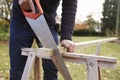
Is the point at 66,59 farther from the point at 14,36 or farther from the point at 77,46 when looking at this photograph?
the point at 14,36

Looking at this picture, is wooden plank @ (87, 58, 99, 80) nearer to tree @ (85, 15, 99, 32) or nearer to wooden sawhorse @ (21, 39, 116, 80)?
wooden sawhorse @ (21, 39, 116, 80)

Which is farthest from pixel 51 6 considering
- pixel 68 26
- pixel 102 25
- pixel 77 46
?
pixel 102 25

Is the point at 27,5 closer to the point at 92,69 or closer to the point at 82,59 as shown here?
the point at 82,59

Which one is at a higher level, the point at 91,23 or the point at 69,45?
Result: the point at 69,45

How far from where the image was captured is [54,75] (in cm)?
381

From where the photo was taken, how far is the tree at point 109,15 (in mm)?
34719

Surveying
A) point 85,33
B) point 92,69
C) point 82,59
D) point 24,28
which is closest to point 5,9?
point 24,28

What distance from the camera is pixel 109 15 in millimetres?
35281

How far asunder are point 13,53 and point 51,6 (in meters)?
0.64

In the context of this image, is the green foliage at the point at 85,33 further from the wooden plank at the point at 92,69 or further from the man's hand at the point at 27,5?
the wooden plank at the point at 92,69

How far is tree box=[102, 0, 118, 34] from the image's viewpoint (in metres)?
34.7

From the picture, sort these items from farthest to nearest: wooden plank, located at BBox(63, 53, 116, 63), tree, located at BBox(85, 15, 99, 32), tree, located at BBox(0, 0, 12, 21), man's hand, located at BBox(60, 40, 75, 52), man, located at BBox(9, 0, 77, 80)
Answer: tree, located at BBox(85, 15, 99, 32) < tree, located at BBox(0, 0, 12, 21) < man, located at BBox(9, 0, 77, 80) < man's hand, located at BBox(60, 40, 75, 52) < wooden plank, located at BBox(63, 53, 116, 63)

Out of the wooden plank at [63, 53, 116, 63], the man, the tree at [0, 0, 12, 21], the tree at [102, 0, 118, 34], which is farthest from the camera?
the tree at [102, 0, 118, 34]

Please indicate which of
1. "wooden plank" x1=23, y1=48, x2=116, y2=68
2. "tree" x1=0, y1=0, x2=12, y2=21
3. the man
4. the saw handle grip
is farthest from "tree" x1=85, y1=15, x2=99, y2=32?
the saw handle grip
